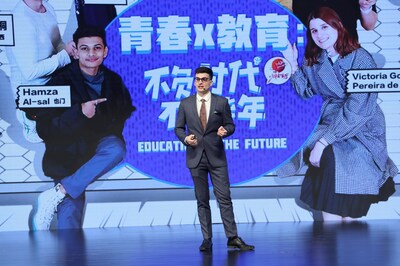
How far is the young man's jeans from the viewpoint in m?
6.98

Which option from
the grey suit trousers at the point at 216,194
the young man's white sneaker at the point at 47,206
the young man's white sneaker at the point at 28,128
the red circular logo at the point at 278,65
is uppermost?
the red circular logo at the point at 278,65

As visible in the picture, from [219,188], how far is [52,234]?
79.1 inches

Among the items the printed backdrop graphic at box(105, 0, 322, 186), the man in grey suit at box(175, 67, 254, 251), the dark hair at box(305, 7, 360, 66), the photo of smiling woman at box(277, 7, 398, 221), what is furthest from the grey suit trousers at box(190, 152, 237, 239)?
the dark hair at box(305, 7, 360, 66)

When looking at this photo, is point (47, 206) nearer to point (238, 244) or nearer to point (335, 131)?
point (238, 244)

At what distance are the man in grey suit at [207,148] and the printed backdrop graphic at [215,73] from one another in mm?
1778

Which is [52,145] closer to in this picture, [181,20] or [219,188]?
[181,20]

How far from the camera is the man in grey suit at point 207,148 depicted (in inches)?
203

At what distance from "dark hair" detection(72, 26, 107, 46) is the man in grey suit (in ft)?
6.50

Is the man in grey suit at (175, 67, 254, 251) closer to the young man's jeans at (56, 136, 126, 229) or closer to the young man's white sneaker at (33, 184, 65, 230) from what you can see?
the young man's jeans at (56, 136, 126, 229)

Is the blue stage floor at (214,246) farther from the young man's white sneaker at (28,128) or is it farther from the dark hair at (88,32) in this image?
the dark hair at (88,32)

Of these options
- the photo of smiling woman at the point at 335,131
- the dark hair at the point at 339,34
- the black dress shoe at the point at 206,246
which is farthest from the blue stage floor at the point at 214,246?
the dark hair at the point at 339,34

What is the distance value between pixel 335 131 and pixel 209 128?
2.20 meters

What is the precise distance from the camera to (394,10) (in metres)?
7.19

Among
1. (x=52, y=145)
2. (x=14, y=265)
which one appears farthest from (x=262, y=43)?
Answer: (x=14, y=265)
